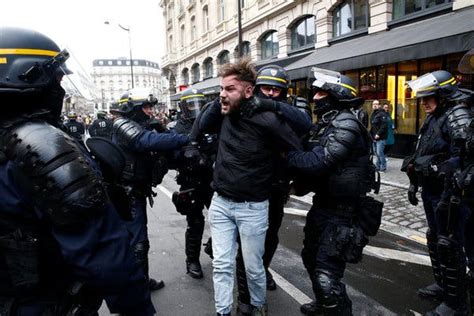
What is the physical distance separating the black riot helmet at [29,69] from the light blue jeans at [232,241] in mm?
1495

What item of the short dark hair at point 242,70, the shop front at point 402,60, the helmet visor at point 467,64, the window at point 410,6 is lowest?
the short dark hair at point 242,70

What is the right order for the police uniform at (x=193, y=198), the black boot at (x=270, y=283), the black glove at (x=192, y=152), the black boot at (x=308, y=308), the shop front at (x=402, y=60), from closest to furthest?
the black boot at (x=308, y=308) → the black glove at (x=192, y=152) → the black boot at (x=270, y=283) → the police uniform at (x=193, y=198) → the shop front at (x=402, y=60)

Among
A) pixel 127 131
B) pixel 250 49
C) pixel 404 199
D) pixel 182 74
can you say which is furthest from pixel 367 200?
pixel 182 74

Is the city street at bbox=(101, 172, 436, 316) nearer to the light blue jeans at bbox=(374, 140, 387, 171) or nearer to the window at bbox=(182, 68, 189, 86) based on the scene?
the light blue jeans at bbox=(374, 140, 387, 171)

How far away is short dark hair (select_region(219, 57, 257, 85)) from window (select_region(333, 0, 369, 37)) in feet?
40.2

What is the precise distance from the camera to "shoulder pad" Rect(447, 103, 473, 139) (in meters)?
2.97

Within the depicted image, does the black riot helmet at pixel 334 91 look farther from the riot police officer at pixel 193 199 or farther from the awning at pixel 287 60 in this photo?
the awning at pixel 287 60

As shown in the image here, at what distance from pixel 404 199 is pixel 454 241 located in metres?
4.28

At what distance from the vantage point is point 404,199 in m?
6.99

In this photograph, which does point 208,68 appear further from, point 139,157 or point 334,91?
point 334,91

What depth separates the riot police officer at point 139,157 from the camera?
10.8ft

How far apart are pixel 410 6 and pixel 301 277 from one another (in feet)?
36.1

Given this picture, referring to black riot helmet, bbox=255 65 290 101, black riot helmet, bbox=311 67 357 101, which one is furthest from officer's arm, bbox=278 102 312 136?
black riot helmet, bbox=255 65 290 101

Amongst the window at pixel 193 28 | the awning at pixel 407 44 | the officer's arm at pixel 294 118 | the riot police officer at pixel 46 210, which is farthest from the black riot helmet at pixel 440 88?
the window at pixel 193 28
